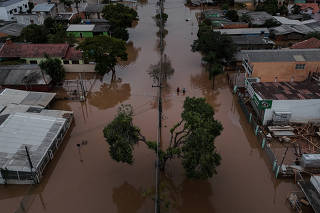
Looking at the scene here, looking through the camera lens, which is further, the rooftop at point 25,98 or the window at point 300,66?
the window at point 300,66

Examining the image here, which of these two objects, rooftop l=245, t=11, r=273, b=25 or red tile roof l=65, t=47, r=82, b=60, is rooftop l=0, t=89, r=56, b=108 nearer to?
red tile roof l=65, t=47, r=82, b=60

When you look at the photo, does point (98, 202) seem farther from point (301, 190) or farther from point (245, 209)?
point (301, 190)

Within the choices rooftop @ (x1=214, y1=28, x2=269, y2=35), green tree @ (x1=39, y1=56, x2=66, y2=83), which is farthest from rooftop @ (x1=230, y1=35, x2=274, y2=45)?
green tree @ (x1=39, y1=56, x2=66, y2=83)

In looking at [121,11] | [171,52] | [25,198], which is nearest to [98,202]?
[25,198]

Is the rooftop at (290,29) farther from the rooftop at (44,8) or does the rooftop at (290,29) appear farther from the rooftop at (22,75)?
the rooftop at (44,8)

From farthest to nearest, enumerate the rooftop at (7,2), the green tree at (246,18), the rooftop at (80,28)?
the rooftop at (7,2) → the green tree at (246,18) → the rooftop at (80,28)

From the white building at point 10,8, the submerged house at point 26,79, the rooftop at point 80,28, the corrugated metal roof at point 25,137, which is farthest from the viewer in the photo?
the white building at point 10,8

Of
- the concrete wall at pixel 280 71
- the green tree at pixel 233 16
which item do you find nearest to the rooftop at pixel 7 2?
the green tree at pixel 233 16
